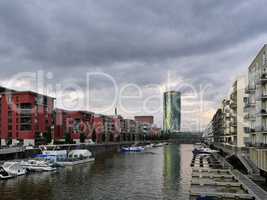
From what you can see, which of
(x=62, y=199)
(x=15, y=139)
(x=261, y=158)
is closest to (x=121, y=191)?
(x=62, y=199)

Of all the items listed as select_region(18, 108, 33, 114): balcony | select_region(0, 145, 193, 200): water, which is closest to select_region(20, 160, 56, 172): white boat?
select_region(0, 145, 193, 200): water

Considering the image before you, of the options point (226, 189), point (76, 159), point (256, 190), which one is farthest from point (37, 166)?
point (256, 190)

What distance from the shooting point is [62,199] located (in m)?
42.0

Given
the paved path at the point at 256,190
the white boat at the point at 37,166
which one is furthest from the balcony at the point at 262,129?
the white boat at the point at 37,166

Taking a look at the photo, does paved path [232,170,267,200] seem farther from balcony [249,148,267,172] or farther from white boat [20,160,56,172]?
white boat [20,160,56,172]

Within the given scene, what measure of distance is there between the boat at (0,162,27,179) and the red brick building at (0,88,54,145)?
6867 centimetres

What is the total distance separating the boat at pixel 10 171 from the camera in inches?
2295

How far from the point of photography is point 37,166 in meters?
70.7

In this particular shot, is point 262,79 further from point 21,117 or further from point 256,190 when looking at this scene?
point 21,117

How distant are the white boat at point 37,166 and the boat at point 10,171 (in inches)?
183

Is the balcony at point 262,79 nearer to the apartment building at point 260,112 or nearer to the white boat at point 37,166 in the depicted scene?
the apartment building at point 260,112

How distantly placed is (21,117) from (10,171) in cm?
7544

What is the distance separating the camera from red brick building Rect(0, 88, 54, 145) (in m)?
131

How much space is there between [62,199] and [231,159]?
4894 centimetres
